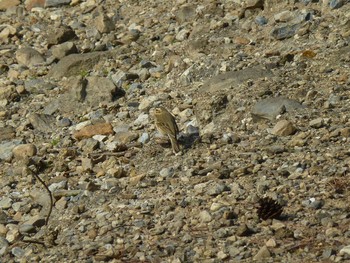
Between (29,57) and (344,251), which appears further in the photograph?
(29,57)

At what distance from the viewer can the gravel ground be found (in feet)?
27.3

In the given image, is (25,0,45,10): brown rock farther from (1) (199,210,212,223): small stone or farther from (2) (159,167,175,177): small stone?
(1) (199,210,212,223): small stone

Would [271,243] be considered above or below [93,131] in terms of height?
above

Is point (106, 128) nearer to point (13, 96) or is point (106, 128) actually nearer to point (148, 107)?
point (148, 107)

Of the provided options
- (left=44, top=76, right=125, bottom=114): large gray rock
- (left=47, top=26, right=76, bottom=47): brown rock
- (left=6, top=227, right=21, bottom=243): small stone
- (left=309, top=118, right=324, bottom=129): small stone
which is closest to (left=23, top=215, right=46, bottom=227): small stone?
(left=6, top=227, right=21, bottom=243): small stone

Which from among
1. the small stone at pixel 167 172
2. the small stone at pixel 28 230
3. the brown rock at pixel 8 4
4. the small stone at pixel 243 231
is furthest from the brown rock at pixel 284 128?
the brown rock at pixel 8 4

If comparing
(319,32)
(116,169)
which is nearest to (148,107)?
(116,169)

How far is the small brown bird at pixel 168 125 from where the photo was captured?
10.0 m

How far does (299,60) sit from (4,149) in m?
3.51

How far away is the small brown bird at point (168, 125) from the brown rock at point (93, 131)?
77 centimetres

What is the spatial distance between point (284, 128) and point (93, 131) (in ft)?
7.80

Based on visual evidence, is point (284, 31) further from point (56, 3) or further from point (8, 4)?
point (8, 4)

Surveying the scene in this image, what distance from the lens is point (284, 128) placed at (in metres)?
9.83

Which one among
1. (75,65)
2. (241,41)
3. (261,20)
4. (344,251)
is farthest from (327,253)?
(75,65)
